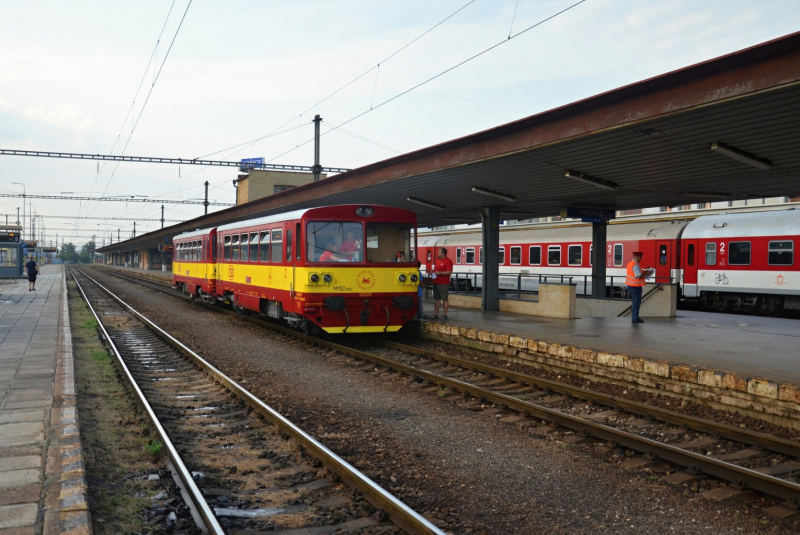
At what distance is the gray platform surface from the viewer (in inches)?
367

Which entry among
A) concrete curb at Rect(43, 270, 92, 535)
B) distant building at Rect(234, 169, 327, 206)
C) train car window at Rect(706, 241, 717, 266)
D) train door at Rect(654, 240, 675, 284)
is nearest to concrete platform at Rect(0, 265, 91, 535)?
concrete curb at Rect(43, 270, 92, 535)

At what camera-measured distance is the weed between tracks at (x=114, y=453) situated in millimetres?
4688

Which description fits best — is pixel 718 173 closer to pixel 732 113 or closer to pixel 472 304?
pixel 732 113

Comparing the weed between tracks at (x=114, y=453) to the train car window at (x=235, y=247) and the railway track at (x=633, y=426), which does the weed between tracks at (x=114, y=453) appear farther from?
the train car window at (x=235, y=247)

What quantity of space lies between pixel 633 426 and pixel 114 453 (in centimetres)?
539

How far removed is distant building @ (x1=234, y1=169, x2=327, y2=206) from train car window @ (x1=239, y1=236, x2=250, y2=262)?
43935 mm

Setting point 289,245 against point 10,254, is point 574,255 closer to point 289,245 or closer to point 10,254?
point 289,245

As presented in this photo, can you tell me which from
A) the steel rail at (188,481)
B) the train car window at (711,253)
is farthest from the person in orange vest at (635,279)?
the steel rail at (188,481)

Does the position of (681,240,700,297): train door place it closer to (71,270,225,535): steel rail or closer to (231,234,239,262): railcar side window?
(231,234,239,262): railcar side window

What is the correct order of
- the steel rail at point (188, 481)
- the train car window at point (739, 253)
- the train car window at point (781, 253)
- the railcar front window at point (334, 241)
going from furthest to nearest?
1. the train car window at point (739, 253)
2. the train car window at point (781, 253)
3. the railcar front window at point (334, 241)
4. the steel rail at point (188, 481)

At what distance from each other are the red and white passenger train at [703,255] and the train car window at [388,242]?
18.2ft

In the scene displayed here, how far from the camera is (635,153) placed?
11.2 m

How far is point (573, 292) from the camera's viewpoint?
51.9 ft

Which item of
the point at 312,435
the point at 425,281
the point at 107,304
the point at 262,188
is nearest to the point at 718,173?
the point at 425,281
